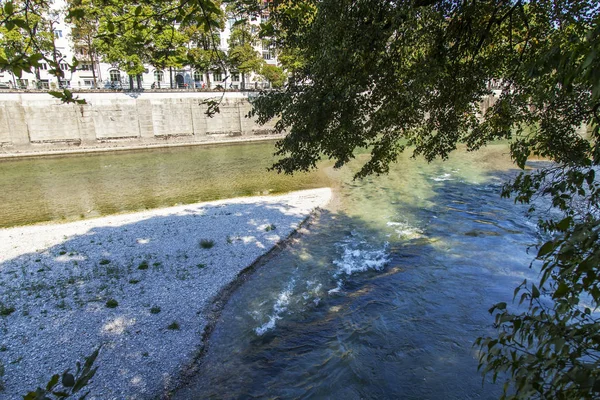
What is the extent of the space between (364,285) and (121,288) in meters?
7.91

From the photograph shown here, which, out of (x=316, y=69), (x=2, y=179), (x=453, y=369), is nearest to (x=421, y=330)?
(x=453, y=369)

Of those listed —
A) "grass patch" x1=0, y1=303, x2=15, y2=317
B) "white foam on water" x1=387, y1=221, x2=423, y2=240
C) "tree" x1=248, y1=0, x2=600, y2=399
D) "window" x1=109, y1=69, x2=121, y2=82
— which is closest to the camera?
"tree" x1=248, y1=0, x2=600, y2=399

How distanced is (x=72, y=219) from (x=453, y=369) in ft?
63.9

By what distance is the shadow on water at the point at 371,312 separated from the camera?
8.22 metres

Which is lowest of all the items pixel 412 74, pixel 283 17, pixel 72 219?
pixel 72 219

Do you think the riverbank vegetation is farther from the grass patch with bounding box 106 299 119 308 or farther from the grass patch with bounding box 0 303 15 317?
the grass patch with bounding box 0 303 15 317

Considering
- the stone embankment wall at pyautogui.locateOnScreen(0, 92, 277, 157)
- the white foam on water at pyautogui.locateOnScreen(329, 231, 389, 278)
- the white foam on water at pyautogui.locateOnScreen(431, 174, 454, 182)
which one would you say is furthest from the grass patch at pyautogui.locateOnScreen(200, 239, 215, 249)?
the stone embankment wall at pyautogui.locateOnScreen(0, 92, 277, 157)

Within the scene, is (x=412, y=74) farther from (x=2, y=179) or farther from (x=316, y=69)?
(x=2, y=179)

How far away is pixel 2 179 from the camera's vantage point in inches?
1110

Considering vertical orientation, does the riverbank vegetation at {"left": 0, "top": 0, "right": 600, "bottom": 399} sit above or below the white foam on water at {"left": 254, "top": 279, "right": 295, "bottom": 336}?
above

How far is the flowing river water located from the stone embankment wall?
14514 mm

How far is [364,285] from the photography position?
12.3 meters

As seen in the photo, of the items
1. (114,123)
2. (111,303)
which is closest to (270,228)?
(111,303)

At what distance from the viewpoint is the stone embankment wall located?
1496 inches
